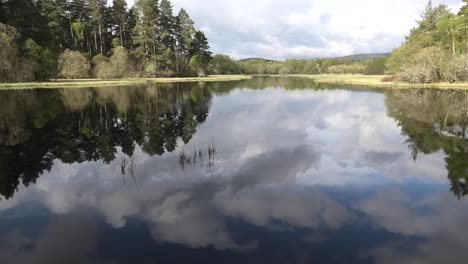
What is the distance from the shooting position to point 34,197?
1079cm

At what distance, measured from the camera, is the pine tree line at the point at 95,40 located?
2381 inches

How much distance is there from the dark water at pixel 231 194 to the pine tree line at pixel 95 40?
146 ft

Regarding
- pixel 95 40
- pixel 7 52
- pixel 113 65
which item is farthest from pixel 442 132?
pixel 95 40

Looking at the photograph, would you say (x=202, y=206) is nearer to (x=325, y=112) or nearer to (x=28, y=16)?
(x=325, y=112)

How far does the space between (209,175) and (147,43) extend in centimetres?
8605

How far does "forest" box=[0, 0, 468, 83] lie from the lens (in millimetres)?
61688

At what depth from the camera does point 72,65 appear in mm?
71875

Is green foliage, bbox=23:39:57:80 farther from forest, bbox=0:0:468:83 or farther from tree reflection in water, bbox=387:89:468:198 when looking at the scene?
tree reflection in water, bbox=387:89:468:198

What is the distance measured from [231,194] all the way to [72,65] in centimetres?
7184

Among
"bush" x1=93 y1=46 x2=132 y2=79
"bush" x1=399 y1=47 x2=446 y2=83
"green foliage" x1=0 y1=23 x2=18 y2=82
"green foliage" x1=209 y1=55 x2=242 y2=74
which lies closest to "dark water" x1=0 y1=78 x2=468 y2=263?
"green foliage" x1=0 y1=23 x2=18 y2=82

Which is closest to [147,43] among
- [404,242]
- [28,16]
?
[28,16]

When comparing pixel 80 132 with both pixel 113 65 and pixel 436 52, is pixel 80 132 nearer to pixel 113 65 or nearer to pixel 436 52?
pixel 113 65

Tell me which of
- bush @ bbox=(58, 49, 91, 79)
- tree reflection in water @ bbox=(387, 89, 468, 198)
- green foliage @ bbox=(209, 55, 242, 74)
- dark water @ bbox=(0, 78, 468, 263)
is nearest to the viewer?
dark water @ bbox=(0, 78, 468, 263)

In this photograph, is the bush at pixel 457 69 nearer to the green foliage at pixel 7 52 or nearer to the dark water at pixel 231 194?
the dark water at pixel 231 194
